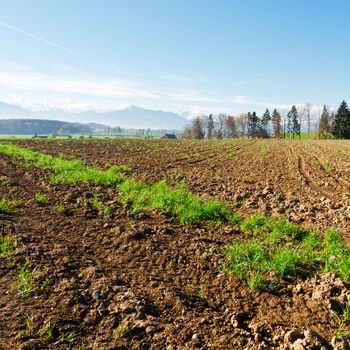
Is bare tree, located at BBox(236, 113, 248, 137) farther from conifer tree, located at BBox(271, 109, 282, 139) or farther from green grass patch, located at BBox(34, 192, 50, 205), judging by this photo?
green grass patch, located at BBox(34, 192, 50, 205)

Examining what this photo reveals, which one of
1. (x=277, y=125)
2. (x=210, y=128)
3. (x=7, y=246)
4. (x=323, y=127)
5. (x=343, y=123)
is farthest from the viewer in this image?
(x=210, y=128)

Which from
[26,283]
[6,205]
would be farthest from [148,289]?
[6,205]

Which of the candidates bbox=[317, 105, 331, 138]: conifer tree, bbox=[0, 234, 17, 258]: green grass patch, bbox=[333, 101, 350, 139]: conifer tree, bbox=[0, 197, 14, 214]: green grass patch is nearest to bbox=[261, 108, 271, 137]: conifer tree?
bbox=[317, 105, 331, 138]: conifer tree

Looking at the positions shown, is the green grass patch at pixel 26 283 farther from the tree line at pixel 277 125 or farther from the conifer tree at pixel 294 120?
the conifer tree at pixel 294 120

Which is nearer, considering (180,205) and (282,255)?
(282,255)

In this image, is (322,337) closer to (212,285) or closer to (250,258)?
(212,285)

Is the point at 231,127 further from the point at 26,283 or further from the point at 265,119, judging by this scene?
the point at 26,283

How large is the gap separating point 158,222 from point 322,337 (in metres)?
4.51

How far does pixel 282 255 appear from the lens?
5.24 metres

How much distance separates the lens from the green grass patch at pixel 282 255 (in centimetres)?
497

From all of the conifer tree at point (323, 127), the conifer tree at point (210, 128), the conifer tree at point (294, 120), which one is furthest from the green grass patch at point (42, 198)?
the conifer tree at point (210, 128)

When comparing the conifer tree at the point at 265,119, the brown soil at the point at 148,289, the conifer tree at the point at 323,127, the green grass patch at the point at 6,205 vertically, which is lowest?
the brown soil at the point at 148,289

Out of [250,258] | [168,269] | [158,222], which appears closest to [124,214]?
[158,222]

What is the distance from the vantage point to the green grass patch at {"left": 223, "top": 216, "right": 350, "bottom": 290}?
497 cm
